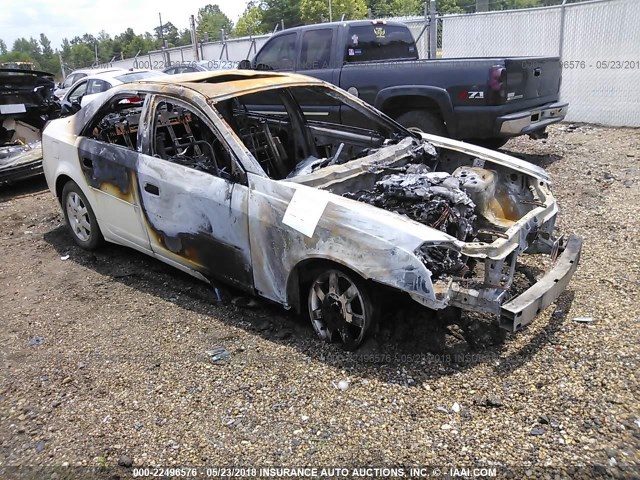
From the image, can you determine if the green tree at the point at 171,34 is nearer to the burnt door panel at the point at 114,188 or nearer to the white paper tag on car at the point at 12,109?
the white paper tag on car at the point at 12,109

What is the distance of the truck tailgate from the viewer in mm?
6496

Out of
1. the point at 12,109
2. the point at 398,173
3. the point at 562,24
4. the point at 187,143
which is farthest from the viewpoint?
the point at 562,24

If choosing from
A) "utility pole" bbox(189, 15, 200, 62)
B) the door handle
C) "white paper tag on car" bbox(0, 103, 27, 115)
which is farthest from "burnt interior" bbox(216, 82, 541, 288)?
"utility pole" bbox(189, 15, 200, 62)

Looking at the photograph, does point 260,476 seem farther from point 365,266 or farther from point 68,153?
point 68,153

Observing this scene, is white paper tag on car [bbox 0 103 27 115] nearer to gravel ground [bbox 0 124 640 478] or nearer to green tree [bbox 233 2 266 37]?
gravel ground [bbox 0 124 640 478]

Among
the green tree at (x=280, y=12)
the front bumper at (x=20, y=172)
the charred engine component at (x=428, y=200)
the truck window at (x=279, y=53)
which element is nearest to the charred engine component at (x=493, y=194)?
the charred engine component at (x=428, y=200)

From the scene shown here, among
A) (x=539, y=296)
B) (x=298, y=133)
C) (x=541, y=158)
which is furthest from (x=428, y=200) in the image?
(x=541, y=158)

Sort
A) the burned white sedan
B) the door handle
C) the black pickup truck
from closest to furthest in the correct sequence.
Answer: the burned white sedan, the door handle, the black pickup truck

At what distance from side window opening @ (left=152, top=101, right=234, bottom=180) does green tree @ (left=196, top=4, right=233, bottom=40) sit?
57.3 m

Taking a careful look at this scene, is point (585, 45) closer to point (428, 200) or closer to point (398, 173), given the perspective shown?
point (398, 173)

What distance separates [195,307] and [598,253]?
3467mm

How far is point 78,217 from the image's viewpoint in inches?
211

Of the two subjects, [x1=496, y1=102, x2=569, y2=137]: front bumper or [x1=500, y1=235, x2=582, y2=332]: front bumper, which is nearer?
[x1=500, y1=235, x2=582, y2=332]: front bumper

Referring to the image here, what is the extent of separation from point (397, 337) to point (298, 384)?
0.78m
